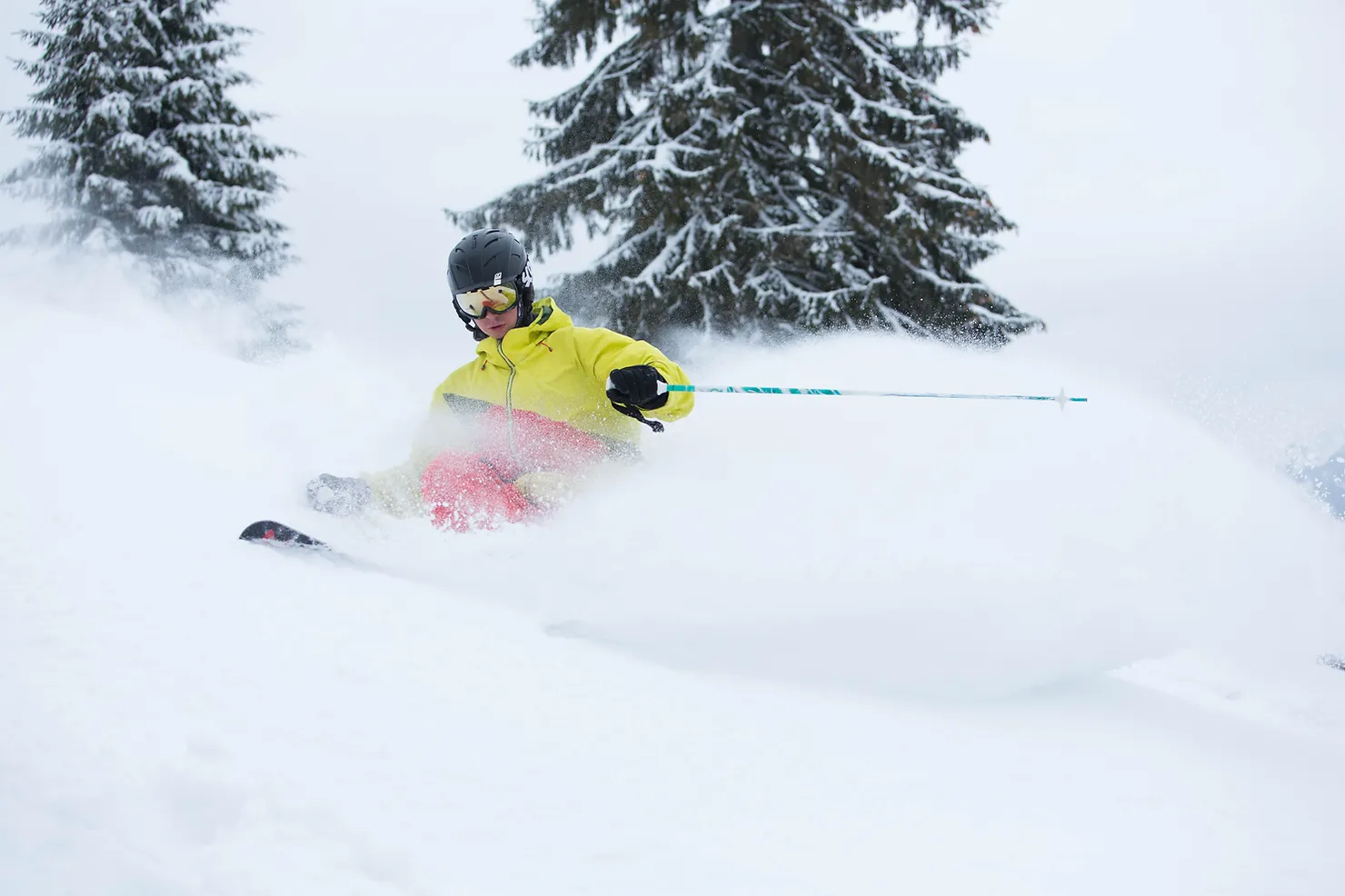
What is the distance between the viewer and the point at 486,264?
398cm

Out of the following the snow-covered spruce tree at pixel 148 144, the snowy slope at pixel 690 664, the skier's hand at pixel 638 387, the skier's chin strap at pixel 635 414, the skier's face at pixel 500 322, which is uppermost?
the snow-covered spruce tree at pixel 148 144

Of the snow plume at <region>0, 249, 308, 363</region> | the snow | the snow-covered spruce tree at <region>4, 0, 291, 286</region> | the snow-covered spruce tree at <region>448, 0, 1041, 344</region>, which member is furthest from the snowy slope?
the snow-covered spruce tree at <region>4, 0, 291, 286</region>

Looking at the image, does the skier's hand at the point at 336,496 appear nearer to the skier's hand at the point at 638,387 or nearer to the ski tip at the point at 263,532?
the ski tip at the point at 263,532

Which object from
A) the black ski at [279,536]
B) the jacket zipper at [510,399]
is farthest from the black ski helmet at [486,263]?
the black ski at [279,536]

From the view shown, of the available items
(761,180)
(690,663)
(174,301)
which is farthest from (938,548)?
(174,301)

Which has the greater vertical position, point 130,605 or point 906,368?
point 906,368

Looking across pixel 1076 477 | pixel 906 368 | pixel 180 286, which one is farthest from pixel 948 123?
pixel 180 286

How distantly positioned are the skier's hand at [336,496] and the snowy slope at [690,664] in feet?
0.32

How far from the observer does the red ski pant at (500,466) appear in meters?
3.69

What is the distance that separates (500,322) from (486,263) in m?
0.29

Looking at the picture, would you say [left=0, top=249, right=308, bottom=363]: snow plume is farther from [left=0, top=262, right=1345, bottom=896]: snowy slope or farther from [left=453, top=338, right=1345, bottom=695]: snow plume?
[left=453, top=338, right=1345, bottom=695]: snow plume

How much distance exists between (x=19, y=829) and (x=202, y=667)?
1.97ft

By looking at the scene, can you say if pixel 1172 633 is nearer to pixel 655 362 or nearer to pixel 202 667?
pixel 655 362

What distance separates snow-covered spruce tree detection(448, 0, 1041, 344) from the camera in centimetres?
951
